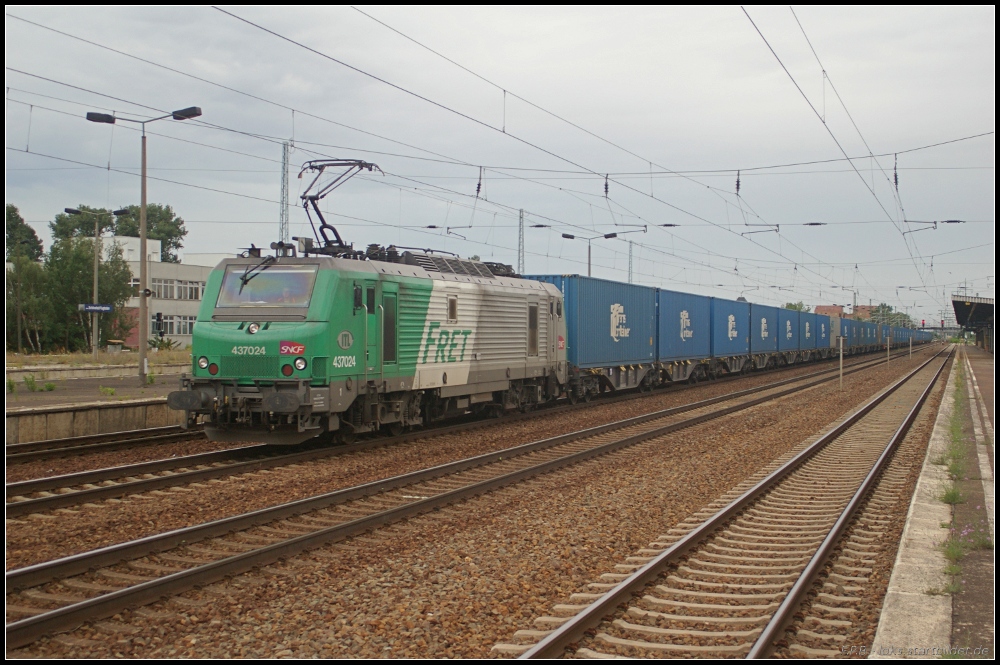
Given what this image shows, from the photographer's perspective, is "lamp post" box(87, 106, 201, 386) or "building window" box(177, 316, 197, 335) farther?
"building window" box(177, 316, 197, 335)

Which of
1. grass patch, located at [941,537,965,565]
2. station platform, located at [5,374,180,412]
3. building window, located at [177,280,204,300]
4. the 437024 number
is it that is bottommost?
grass patch, located at [941,537,965,565]

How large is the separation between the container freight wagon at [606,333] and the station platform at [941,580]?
10673mm

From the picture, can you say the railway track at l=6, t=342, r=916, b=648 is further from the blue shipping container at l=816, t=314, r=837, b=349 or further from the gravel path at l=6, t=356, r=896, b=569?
the blue shipping container at l=816, t=314, r=837, b=349

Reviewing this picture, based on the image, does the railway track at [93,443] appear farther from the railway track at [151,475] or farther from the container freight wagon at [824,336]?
the container freight wagon at [824,336]

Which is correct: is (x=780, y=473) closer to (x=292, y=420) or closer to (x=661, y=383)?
(x=292, y=420)

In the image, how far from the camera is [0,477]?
27.2ft

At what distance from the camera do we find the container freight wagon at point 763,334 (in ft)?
130

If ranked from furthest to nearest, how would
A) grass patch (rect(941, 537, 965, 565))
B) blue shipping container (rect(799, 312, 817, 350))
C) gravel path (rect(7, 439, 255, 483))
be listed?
blue shipping container (rect(799, 312, 817, 350)) < gravel path (rect(7, 439, 255, 483)) < grass patch (rect(941, 537, 965, 565))

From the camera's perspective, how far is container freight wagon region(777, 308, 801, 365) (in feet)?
148

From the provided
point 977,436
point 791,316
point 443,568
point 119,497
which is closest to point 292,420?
point 119,497

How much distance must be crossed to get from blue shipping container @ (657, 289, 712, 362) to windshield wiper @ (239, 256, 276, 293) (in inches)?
695

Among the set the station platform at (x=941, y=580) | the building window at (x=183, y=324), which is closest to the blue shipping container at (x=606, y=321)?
the station platform at (x=941, y=580)

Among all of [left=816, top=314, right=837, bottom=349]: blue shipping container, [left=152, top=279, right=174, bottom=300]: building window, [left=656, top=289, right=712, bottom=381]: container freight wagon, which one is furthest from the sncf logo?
[left=152, top=279, right=174, bottom=300]: building window

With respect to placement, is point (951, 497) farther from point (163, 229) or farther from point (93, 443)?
point (163, 229)
